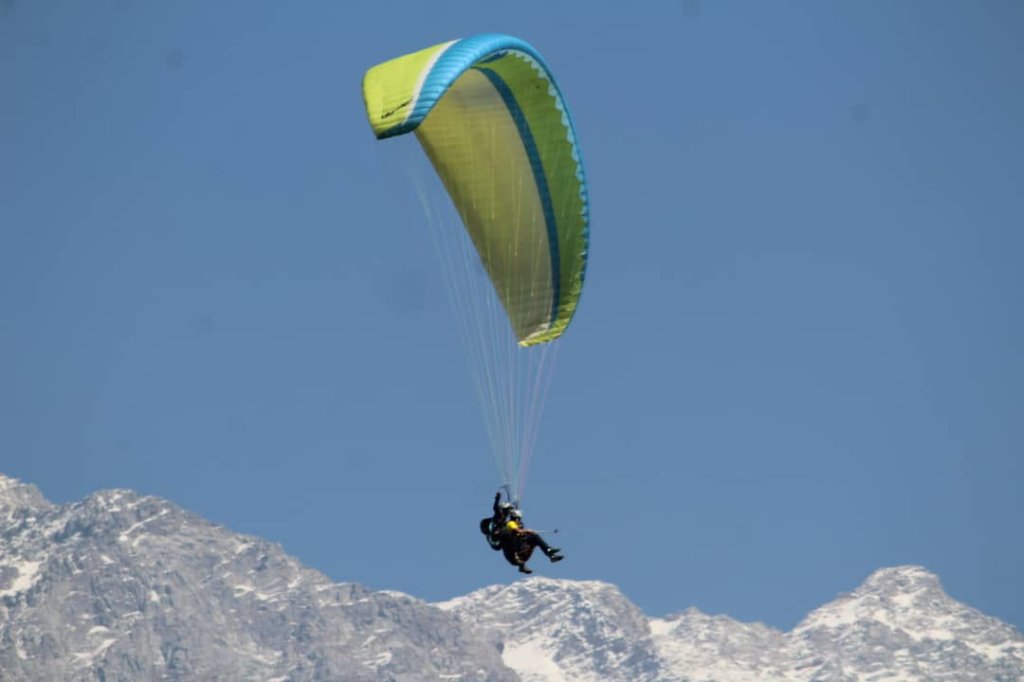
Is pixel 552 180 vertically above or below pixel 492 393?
above

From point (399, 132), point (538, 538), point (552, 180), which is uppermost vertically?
point (552, 180)

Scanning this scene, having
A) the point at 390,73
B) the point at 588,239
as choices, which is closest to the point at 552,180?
the point at 588,239

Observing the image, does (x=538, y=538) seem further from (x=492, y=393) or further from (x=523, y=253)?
(x=523, y=253)

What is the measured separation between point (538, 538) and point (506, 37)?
40.9 feet

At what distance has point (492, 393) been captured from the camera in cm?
5481

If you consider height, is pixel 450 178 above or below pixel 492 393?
above

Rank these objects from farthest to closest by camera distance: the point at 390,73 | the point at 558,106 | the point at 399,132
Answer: the point at 558,106, the point at 390,73, the point at 399,132

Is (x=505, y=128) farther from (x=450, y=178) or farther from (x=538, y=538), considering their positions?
(x=538, y=538)

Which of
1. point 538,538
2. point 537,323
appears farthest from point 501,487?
point 537,323

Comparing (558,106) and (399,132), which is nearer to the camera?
(399,132)

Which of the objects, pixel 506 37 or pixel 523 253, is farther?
pixel 523 253

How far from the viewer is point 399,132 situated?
50.1m

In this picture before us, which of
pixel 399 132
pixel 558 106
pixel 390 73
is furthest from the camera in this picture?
pixel 558 106

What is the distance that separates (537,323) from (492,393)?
6185 mm
